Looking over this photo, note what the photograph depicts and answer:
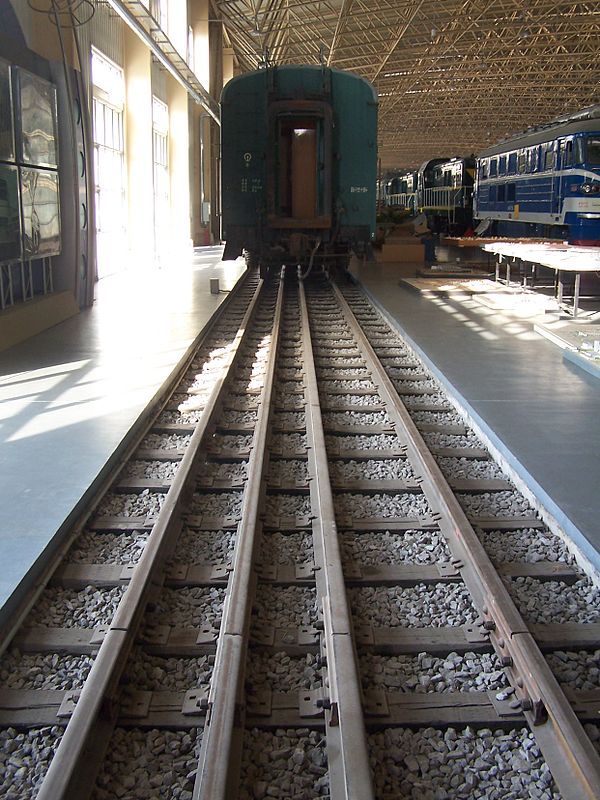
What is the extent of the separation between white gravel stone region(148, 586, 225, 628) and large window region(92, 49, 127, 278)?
15.2 metres

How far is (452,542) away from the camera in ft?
13.7

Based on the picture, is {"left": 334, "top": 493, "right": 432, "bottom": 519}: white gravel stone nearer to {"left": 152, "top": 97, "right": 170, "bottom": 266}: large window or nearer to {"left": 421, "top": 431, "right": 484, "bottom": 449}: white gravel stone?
{"left": 421, "top": 431, "right": 484, "bottom": 449}: white gravel stone

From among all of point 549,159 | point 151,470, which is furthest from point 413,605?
point 549,159

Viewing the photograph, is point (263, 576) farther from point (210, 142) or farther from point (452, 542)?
point (210, 142)

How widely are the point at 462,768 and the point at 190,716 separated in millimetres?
919

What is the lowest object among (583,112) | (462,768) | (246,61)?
(462,768)

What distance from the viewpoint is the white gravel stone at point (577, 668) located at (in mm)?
3074

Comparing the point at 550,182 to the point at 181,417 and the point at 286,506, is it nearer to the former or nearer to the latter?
the point at 181,417

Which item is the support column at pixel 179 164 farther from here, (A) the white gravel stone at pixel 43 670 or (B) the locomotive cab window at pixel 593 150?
(A) the white gravel stone at pixel 43 670

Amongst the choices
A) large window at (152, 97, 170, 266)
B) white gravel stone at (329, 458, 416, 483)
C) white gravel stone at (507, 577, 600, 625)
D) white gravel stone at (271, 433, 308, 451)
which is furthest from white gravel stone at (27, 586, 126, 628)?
large window at (152, 97, 170, 266)

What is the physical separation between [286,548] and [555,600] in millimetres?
1341

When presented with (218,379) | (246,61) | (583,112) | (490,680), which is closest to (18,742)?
(490,680)

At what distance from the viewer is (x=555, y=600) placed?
368cm

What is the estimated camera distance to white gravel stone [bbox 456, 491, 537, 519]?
15.3 ft
